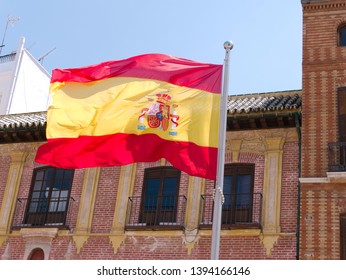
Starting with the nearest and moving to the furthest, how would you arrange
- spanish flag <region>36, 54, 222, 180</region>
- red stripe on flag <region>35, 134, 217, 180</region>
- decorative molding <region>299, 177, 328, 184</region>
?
1. red stripe on flag <region>35, 134, 217, 180</region>
2. spanish flag <region>36, 54, 222, 180</region>
3. decorative molding <region>299, 177, 328, 184</region>

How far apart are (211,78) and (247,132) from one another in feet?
19.5

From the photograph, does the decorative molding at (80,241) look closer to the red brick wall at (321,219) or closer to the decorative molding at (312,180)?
the red brick wall at (321,219)

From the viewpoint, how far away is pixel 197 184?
17125mm

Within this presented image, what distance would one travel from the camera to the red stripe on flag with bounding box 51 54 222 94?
11695 mm

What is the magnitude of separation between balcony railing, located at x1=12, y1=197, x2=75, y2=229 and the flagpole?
827 centimetres

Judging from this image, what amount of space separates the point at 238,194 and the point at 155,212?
2.34 meters

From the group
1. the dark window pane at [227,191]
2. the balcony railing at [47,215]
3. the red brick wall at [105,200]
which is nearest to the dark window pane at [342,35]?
the dark window pane at [227,191]

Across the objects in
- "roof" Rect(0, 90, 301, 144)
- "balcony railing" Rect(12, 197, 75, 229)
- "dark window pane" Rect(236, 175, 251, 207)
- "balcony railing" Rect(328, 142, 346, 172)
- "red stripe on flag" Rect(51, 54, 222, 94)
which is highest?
"roof" Rect(0, 90, 301, 144)

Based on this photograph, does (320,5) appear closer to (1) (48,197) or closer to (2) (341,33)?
(2) (341,33)

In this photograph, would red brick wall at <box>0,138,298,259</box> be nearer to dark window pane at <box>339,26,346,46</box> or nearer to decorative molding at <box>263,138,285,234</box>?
decorative molding at <box>263,138,285,234</box>

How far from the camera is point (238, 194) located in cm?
1664

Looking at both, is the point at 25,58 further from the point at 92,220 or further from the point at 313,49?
the point at 313,49

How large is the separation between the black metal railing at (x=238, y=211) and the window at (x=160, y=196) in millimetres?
893

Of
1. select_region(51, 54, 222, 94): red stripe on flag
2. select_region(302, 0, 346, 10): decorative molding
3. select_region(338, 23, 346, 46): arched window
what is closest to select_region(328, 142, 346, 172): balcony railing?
select_region(338, 23, 346, 46): arched window
